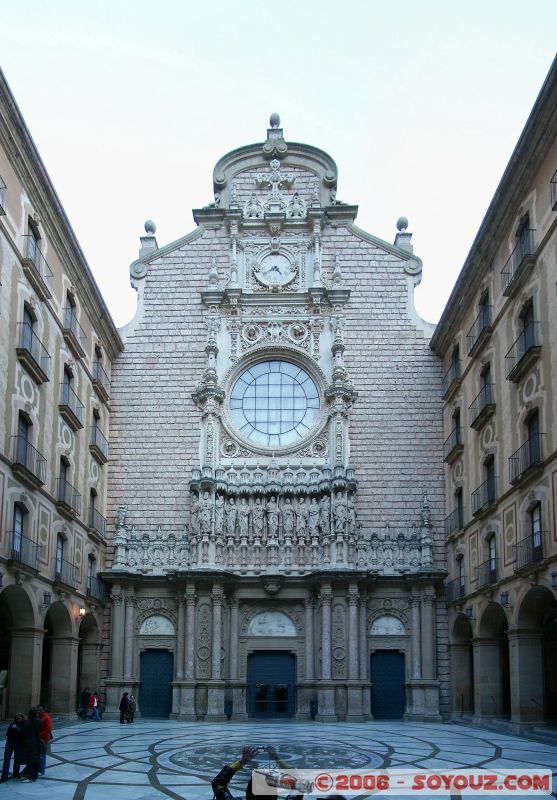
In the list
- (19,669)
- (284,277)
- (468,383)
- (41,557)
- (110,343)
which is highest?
(284,277)

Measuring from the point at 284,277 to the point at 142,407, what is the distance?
8328 millimetres

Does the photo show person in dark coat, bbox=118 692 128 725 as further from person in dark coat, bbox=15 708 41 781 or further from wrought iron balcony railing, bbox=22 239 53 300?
person in dark coat, bbox=15 708 41 781

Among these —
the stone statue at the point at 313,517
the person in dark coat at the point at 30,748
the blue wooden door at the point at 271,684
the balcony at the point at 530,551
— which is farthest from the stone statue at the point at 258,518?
the person in dark coat at the point at 30,748

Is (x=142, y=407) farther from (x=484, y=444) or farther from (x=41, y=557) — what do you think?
(x=484, y=444)

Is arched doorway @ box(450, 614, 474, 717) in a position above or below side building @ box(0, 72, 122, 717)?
below

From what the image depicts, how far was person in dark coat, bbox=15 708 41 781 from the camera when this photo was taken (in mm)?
18641

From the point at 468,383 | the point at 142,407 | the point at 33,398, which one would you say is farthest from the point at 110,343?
the point at 468,383

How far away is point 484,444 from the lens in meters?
32.9

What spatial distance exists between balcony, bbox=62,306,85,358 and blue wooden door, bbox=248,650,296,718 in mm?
13529

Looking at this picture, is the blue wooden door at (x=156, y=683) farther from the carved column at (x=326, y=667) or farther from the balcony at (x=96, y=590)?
the carved column at (x=326, y=667)

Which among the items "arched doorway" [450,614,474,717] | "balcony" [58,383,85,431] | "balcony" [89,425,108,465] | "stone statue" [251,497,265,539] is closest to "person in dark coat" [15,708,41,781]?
"balcony" [58,383,85,431]

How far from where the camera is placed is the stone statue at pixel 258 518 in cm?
3856

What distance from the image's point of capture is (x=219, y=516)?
3850 centimetres

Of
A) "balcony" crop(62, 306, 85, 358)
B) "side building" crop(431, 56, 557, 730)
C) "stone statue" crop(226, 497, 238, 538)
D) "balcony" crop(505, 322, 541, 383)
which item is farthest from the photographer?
"stone statue" crop(226, 497, 238, 538)
